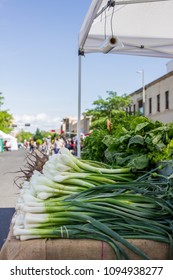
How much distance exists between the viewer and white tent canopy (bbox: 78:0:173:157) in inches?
245

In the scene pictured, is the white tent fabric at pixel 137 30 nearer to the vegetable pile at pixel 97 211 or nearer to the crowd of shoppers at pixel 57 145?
the vegetable pile at pixel 97 211

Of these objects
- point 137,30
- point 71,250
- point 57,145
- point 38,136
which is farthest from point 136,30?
point 38,136

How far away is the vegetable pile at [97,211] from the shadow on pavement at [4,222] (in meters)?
2.17

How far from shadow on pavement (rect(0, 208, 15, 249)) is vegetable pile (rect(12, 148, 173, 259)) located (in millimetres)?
2167

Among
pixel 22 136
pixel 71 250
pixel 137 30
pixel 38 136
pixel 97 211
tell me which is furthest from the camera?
pixel 22 136

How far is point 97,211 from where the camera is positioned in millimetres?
2379

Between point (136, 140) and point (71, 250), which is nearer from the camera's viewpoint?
point (71, 250)

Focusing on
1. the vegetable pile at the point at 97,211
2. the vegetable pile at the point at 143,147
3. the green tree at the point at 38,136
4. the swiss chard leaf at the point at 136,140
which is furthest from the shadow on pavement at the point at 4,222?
the green tree at the point at 38,136

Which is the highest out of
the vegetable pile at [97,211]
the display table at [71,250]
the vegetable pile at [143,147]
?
the vegetable pile at [143,147]

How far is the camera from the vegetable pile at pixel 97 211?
7.51 feet

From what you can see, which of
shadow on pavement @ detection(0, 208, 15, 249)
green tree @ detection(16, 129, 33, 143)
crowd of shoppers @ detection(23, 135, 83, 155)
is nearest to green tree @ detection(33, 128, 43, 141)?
green tree @ detection(16, 129, 33, 143)

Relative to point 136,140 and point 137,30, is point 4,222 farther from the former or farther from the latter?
point 137,30

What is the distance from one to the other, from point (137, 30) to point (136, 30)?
2cm

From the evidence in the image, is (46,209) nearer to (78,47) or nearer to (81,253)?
(81,253)
